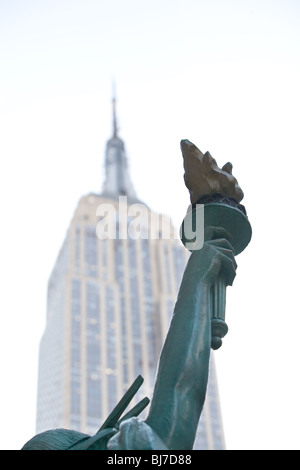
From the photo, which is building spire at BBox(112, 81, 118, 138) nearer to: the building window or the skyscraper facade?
the skyscraper facade

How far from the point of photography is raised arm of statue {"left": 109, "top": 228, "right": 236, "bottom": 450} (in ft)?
11.3

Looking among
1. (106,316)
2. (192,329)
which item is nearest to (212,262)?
(192,329)

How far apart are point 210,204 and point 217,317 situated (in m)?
0.72

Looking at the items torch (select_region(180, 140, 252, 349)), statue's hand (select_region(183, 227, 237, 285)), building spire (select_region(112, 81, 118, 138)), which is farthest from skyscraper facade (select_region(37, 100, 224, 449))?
statue's hand (select_region(183, 227, 237, 285))

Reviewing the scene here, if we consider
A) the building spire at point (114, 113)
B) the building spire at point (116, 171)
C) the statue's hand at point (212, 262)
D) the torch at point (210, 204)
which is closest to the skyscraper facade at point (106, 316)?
the building spire at point (116, 171)

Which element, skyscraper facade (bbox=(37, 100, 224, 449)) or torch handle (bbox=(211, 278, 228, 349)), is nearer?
torch handle (bbox=(211, 278, 228, 349))

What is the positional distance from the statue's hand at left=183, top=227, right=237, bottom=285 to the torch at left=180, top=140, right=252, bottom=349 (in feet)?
0.15

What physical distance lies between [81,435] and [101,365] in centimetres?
7798

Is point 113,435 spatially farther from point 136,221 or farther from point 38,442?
point 136,221

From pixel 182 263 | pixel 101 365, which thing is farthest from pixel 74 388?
pixel 182 263

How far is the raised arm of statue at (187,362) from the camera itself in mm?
3434

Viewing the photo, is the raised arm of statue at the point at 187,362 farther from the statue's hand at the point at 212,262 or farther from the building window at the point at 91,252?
the building window at the point at 91,252
